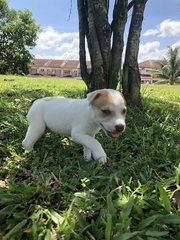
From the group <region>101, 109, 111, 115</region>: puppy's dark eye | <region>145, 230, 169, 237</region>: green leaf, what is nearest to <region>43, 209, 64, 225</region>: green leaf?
<region>145, 230, 169, 237</region>: green leaf

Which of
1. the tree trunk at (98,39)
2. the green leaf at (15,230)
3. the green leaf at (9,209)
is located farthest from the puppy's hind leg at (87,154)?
the tree trunk at (98,39)

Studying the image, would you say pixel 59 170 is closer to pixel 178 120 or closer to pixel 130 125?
pixel 130 125

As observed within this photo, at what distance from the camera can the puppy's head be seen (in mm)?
2826

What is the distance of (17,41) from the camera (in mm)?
33594

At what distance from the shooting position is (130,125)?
15.0 ft

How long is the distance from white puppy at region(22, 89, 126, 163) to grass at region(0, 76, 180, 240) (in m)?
0.20

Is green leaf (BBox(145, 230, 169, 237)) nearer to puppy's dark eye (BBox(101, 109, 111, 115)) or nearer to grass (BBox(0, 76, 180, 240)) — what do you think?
grass (BBox(0, 76, 180, 240))

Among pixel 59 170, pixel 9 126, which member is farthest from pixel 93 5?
pixel 59 170

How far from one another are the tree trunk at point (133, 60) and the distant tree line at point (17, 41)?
29543 mm

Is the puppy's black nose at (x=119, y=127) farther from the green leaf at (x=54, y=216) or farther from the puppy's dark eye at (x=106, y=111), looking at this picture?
the green leaf at (x=54, y=216)

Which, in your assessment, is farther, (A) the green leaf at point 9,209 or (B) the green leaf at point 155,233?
(A) the green leaf at point 9,209

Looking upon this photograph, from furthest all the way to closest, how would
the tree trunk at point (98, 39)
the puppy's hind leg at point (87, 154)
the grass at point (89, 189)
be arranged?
the tree trunk at point (98, 39)
the puppy's hind leg at point (87, 154)
the grass at point (89, 189)

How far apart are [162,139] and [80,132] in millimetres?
1407

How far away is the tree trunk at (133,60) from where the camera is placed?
5379 mm
